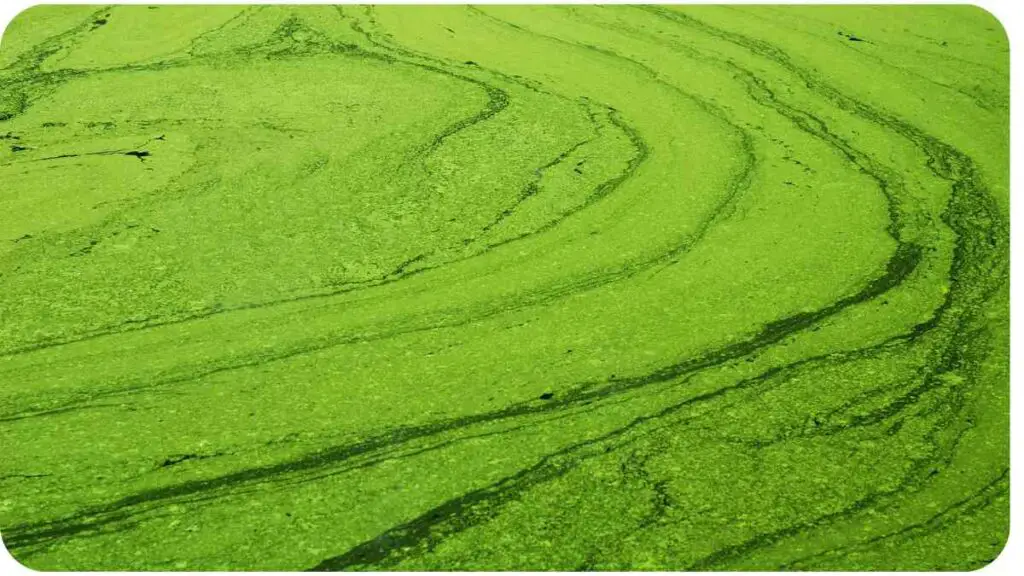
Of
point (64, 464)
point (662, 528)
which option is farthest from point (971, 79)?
point (64, 464)

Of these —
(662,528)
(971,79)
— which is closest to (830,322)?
(662,528)

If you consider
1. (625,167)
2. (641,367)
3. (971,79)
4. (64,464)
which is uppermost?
(971,79)

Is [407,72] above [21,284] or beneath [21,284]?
above

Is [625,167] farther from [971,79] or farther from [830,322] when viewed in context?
[971,79]

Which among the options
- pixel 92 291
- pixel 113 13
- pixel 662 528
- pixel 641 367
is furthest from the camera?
pixel 113 13

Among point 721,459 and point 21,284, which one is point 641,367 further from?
point 21,284

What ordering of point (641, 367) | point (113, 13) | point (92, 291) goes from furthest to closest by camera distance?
1. point (113, 13)
2. point (92, 291)
3. point (641, 367)

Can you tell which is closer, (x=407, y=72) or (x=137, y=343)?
(x=137, y=343)
